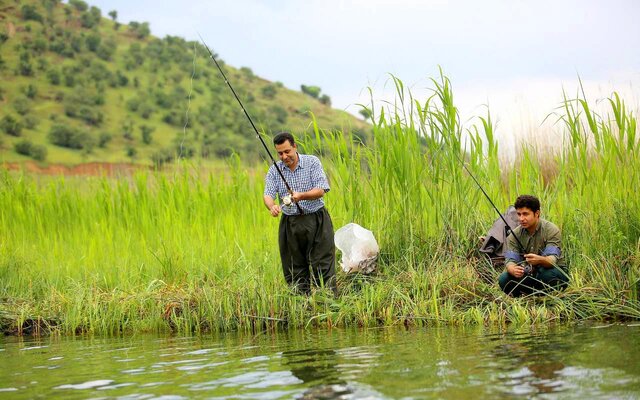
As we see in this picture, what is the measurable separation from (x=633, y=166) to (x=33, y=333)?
5.81 metres

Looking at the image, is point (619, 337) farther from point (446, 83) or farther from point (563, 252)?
point (446, 83)

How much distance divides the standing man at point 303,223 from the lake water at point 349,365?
0.77 m

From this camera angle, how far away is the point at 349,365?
5.03 metres

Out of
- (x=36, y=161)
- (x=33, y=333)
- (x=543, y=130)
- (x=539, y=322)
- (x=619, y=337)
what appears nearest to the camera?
(x=619, y=337)

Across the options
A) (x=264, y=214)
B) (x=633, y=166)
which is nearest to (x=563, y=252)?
(x=633, y=166)

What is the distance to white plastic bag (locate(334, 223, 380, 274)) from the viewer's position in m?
7.85

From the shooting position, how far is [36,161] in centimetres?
5038

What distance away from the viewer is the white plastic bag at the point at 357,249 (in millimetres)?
7852

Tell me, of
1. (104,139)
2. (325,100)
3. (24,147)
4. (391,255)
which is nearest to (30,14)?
(104,139)

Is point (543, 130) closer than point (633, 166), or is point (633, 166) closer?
point (633, 166)

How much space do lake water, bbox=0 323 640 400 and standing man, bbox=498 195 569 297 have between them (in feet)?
2.11

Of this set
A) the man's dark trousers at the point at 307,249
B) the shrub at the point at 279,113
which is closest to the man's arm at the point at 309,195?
the man's dark trousers at the point at 307,249

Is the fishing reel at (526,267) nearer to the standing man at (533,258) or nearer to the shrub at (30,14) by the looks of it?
the standing man at (533,258)

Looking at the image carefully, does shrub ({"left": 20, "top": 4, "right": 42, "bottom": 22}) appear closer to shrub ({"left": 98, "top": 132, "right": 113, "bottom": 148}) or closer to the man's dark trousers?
shrub ({"left": 98, "top": 132, "right": 113, "bottom": 148})
